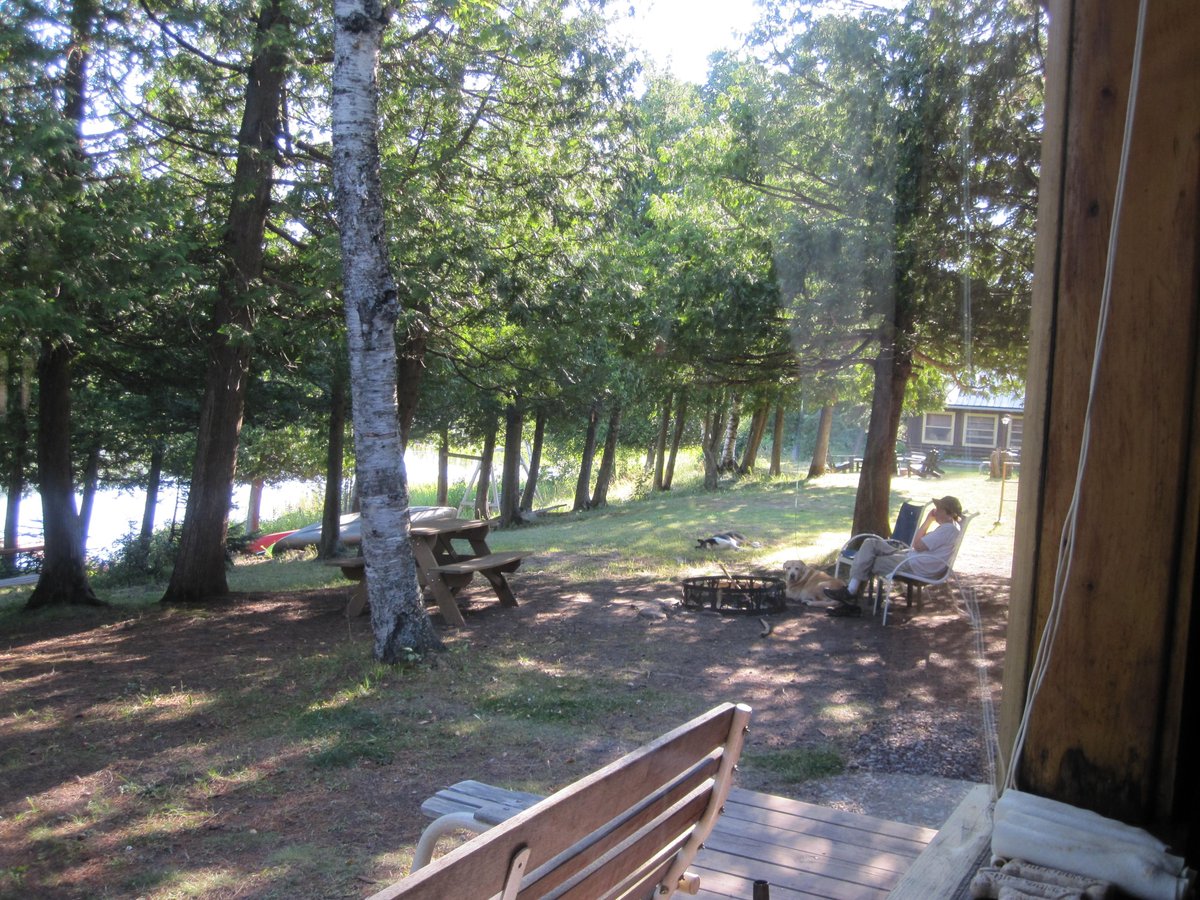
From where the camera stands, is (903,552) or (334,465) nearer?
(903,552)

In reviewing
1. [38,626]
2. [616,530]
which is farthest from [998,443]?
[616,530]

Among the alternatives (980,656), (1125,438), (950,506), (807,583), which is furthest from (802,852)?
(807,583)

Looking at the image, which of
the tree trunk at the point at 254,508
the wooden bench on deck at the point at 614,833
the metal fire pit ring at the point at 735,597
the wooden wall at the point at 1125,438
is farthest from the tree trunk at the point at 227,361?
the tree trunk at the point at 254,508

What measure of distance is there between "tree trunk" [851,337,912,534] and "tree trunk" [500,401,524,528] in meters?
12.4

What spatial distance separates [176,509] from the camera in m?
21.8

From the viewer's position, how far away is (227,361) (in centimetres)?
1018

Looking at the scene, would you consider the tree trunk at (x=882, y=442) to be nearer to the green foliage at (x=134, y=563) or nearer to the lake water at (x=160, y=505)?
the lake water at (x=160, y=505)

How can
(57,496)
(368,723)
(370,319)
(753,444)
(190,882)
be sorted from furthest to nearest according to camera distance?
(753,444) → (57,496) → (370,319) → (368,723) → (190,882)

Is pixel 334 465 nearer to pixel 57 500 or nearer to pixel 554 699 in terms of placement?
pixel 57 500

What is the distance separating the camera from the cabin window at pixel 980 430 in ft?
13.3

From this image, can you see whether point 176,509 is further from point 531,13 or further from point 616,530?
point 531,13

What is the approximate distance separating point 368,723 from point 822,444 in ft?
20.9

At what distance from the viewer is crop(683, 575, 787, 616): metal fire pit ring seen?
8.81 metres

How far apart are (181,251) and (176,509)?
15397 mm
